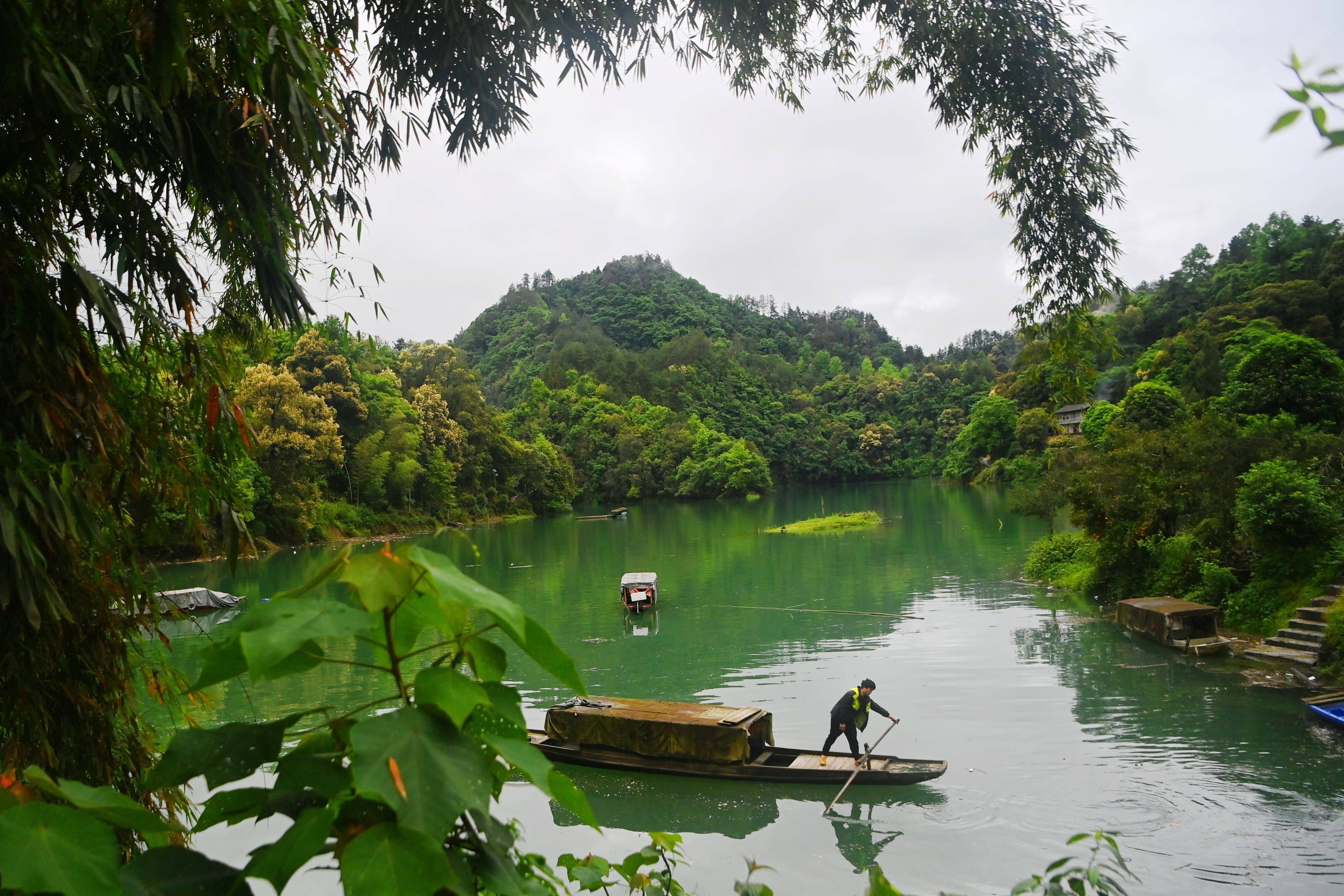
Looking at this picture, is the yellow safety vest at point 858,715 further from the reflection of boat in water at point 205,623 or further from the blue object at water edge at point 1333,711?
the reflection of boat in water at point 205,623

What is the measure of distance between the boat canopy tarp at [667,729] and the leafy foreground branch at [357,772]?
8.63 m

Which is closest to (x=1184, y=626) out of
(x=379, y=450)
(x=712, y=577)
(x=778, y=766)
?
(x=778, y=766)

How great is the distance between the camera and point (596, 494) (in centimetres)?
6375

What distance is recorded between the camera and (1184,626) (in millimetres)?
13586

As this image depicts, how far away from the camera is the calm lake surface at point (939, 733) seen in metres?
7.31

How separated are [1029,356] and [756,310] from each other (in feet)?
387

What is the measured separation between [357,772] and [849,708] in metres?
9.19

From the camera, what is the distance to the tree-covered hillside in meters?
70.1

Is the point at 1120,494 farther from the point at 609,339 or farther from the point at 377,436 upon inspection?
the point at 609,339

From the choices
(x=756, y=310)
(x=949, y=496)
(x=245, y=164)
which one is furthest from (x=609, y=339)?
(x=245, y=164)

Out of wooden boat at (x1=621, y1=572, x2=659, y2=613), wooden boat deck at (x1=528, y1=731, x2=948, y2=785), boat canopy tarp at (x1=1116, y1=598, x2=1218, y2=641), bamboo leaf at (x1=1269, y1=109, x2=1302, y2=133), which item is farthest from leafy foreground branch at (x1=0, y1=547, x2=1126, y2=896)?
wooden boat at (x1=621, y1=572, x2=659, y2=613)

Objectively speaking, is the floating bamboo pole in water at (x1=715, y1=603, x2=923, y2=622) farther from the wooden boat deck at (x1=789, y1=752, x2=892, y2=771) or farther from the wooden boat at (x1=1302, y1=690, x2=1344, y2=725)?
the wooden boat deck at (x1=789, y1=752, x2=892, y2=771)

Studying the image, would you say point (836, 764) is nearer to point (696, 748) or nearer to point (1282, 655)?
point (696, 748)

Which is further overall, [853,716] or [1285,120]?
[853,716]
